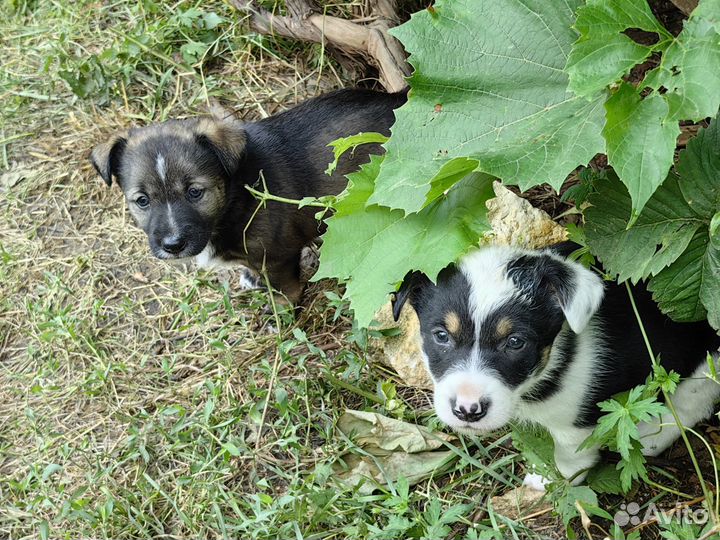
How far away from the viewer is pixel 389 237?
2.96 m

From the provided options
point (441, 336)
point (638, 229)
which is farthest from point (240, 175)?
point (638, 229)

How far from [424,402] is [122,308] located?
75.3 inches

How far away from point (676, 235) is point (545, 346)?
Answer: 0.62 metres

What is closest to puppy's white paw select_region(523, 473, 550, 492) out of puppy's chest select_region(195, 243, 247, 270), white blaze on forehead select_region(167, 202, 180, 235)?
puppy's chest select_region(195, 243, 247, 270)

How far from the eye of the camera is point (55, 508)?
3846 millimetres

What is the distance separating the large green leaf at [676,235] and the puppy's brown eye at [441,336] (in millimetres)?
630

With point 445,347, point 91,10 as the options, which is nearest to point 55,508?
point 445,347

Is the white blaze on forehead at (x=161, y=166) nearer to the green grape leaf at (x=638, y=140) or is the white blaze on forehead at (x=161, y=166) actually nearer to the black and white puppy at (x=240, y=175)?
the black and white puppy at (x=240, y=175)

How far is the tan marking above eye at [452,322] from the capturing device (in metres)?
2.95

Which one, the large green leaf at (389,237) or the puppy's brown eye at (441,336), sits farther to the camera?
the puppy's brown eye at (441,336)

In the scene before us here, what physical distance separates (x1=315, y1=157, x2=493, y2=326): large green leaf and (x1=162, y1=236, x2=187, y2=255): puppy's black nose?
4.18 feet

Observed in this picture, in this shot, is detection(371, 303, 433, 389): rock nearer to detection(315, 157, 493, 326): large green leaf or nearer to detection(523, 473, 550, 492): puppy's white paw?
detection(523, 473, 550, 492): puppy's white paw

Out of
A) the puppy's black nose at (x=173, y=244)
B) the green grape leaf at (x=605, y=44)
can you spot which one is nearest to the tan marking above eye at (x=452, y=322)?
the green grape leaf at (x=605, y=44)

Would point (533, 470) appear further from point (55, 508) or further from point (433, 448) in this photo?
point (55, 508)
